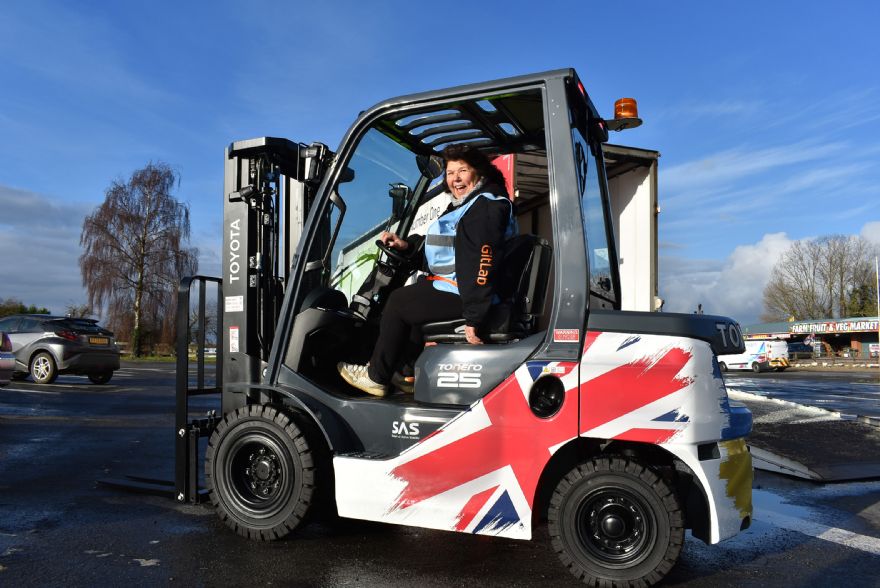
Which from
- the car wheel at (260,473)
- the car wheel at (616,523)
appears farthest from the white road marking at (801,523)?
the car wheel at (260,473)

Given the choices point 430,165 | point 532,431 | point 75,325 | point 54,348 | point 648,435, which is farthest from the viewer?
point 75,325

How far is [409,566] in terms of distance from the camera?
3.42 m

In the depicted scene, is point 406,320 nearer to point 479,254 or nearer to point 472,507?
point 479,254

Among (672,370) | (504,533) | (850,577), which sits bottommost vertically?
(850,577)

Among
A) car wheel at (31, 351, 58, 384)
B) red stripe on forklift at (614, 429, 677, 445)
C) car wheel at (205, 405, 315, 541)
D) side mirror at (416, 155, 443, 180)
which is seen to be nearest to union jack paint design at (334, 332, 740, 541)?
red stripe on forklift at (614, 429, 677, 445)

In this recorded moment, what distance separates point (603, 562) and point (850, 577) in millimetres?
1300

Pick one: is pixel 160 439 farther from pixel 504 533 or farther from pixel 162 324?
pixel 162 324

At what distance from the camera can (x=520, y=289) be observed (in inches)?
143

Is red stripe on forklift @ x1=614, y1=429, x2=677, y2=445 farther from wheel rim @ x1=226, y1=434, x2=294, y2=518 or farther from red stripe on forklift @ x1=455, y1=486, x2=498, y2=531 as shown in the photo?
wheel rim @ x1=226, y1=434, x2=294, y2=518

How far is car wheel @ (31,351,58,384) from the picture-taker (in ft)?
46.8

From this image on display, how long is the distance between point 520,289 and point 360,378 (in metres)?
1.11

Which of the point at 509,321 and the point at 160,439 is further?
the point at 160,439

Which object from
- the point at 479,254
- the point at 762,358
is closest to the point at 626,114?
the point at 479,254

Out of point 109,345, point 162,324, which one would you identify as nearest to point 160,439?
point 109,345
